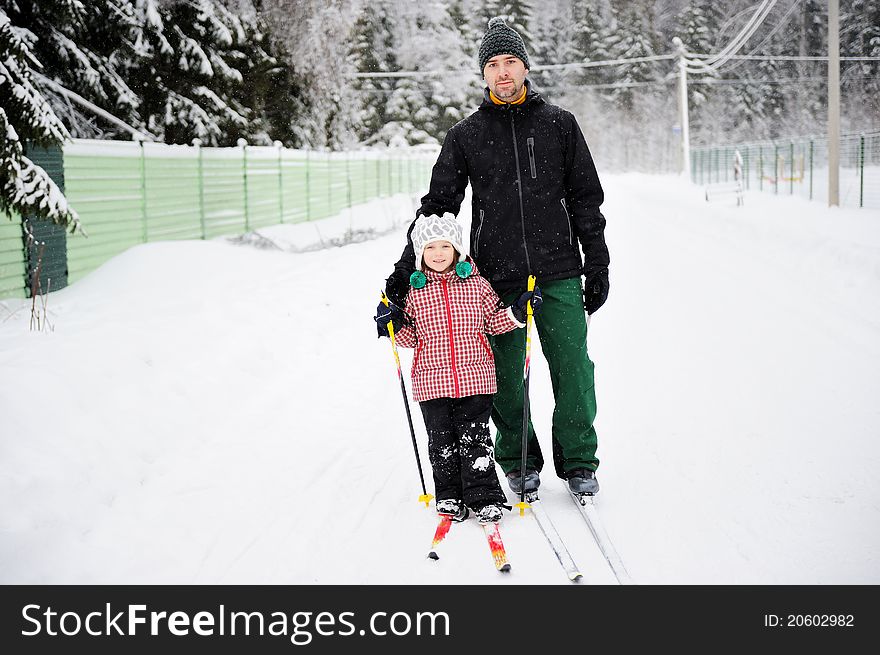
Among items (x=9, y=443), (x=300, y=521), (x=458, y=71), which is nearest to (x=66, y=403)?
(x=9, y=443)

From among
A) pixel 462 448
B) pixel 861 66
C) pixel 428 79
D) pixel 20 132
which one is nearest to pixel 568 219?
pixel 462 448

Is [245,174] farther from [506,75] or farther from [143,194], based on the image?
[506,75]

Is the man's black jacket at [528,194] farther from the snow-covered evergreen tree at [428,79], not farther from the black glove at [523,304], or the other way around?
the snow-covered evergreen tree at [428,79]

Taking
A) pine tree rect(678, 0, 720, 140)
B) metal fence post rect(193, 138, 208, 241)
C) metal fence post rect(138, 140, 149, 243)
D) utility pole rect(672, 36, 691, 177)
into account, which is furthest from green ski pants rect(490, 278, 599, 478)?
utility pole rect(672, 36, 691, 177)

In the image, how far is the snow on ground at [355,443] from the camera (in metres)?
3.10

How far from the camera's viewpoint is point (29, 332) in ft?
19.2

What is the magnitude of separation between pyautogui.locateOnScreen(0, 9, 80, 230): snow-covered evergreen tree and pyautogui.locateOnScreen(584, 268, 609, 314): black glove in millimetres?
3993

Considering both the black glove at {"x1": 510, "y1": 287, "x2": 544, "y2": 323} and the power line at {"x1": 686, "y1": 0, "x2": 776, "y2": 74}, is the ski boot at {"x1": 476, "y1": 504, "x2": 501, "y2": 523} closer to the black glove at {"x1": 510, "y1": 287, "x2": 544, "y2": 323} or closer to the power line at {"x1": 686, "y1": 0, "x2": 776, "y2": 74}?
the black glove at {"x1": 510, "y1": 287, "x2": 544, "y2": 323}

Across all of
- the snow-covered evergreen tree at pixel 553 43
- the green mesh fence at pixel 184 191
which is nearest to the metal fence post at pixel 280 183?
the green mesh fence at pixel 184 191

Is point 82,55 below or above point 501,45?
above

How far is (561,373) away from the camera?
368 cm

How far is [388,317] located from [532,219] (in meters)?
0.78

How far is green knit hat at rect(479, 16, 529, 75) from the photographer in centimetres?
347

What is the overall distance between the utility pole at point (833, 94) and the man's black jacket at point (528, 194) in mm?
13275
